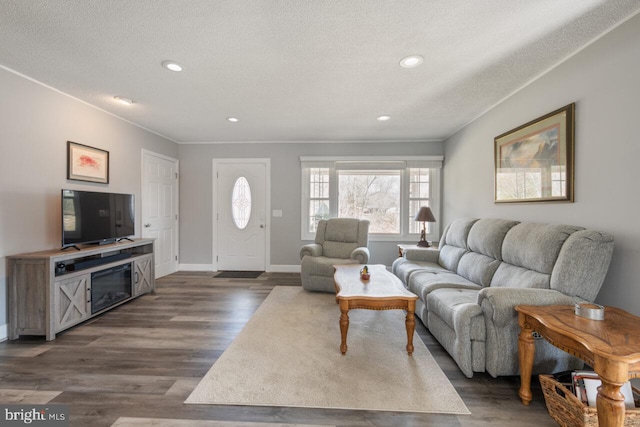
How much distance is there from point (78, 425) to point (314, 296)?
243 cm

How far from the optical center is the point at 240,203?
4.93m

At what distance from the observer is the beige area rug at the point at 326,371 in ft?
5.36

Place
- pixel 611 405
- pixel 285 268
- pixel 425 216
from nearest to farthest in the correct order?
pixel 611 405 < pixel 425 216 < pixel 285 268

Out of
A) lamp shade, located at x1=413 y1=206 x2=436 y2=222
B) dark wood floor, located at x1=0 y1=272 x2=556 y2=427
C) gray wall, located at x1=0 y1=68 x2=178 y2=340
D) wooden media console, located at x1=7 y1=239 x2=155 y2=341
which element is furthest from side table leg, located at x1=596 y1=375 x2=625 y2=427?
gray wall, located at x1=0 y1=68 x2=178 y2=340

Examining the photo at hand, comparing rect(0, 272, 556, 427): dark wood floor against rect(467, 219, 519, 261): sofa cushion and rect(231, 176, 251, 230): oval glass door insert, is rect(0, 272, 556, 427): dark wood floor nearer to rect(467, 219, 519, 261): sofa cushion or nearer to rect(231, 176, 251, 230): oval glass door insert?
rect(467, 219, 519, 261): sofa cushion

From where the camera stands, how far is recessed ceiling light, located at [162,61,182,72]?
7.33 feet

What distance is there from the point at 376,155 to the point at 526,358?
3.68 meters

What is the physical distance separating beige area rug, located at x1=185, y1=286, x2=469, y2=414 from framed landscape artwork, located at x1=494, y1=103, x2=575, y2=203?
1.78 m

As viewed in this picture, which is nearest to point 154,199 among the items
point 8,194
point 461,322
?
point 8,194

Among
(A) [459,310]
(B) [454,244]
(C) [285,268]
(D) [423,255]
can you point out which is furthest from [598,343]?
(C) [285,268]

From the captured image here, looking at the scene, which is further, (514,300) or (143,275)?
(143,275)

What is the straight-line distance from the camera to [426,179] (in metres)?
4.75

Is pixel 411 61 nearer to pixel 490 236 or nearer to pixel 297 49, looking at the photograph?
pixel 297 49

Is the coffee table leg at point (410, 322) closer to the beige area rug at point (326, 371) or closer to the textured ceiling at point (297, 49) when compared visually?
the beige area rug at point (326, 371)
